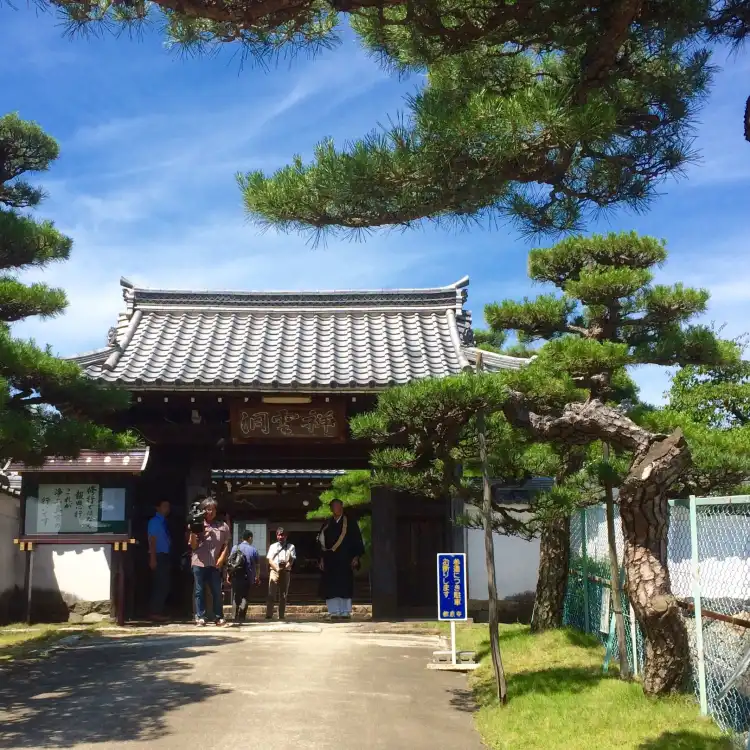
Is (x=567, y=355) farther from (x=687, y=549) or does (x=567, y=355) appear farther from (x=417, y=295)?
(x=417, y=295)

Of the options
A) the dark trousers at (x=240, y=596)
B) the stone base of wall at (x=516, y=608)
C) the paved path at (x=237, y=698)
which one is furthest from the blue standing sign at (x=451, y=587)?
the dark trousers at (x=240, y=596)

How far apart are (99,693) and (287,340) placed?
26.8ft

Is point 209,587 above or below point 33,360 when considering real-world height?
below

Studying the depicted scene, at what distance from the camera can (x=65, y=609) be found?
13.1 meters

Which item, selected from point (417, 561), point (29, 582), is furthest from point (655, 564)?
point (29, 582)

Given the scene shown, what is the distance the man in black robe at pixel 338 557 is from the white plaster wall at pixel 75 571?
324cm

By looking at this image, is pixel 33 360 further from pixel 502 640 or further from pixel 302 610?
pixel 302 610

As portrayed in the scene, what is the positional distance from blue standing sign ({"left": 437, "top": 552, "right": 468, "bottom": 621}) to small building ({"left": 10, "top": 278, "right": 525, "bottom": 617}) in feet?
12.5

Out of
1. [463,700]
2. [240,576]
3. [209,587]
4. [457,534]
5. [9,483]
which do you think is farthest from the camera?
[457,534]

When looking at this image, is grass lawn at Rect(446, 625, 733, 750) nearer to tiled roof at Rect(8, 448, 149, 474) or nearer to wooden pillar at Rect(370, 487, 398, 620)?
wooden pillar at Rect(370, 487, 398, 620)

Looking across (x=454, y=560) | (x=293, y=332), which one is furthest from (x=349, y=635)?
(x=293, y=332)

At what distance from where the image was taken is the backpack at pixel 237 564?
13.4 m

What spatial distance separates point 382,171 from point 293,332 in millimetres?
10811

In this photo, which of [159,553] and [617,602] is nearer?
[617,602]
